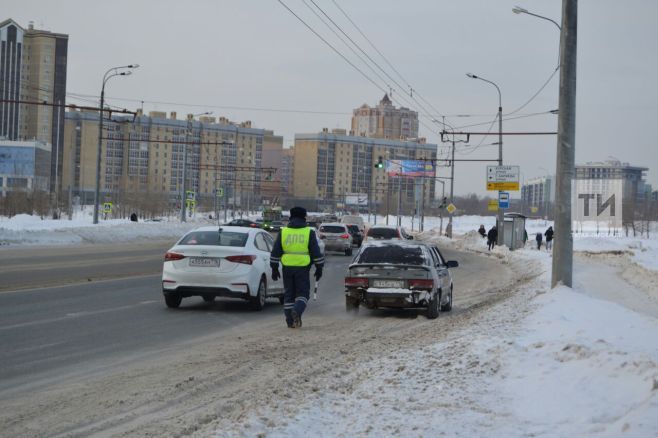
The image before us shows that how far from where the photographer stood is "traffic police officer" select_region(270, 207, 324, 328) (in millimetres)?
12781

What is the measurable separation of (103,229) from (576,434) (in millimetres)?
46783

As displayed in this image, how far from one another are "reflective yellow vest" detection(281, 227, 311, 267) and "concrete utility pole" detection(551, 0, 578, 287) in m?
6.18

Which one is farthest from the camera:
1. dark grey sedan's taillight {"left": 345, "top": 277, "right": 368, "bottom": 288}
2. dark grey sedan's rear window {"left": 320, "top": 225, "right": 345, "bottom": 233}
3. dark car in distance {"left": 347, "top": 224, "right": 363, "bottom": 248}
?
dark car in distance {"left": 347, "top": 224, "right": 363, "bottom": 248}

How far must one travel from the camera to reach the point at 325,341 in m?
11.5

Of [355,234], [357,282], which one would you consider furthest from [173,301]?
[355,234]

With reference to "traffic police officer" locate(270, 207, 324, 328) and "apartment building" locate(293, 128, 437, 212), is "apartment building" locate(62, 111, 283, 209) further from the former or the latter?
"traffic police officer" locate(270, 207, 324, 328)

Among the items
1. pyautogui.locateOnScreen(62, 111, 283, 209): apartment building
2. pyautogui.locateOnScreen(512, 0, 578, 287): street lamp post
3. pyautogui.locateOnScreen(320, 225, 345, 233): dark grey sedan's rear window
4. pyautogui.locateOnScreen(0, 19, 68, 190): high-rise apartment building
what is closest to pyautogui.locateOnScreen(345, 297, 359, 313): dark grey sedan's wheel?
pyautogui.locateOnScreen(512, 0, 578, 287): street lamp post

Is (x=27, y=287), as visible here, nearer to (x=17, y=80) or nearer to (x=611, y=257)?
(x=611, y=257)

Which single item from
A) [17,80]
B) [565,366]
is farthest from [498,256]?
[17,80]

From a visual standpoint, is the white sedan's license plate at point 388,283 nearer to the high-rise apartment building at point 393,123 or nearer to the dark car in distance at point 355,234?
the dark car in distance at point 355,234

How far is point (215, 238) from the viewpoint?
15820 millimetres

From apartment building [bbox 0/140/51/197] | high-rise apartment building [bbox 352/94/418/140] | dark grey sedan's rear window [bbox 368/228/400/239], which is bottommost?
dark grey sedan's rear window [bbox 368/228/400/239]

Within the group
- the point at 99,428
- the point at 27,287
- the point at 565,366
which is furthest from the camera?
the point at 27,287

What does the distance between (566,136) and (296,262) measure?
22.7ft
